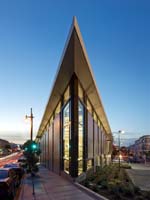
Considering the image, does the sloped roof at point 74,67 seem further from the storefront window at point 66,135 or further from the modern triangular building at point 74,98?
the storefront window at point 66,135

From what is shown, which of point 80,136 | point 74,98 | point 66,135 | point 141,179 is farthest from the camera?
point 141,179

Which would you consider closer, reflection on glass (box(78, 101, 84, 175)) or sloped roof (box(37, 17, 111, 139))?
sloped roof (box(37, 17, 111, 139))

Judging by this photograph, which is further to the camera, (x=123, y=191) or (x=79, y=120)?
(x=79, y=120)

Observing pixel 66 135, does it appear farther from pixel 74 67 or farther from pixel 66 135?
pixel 74 67

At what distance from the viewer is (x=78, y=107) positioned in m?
26.2

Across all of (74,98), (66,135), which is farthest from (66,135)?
(74,98)

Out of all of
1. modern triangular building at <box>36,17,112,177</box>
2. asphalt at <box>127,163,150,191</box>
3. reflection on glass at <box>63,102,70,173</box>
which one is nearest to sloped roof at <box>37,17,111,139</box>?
modern triangular building at <box>36,17,112,177</box>

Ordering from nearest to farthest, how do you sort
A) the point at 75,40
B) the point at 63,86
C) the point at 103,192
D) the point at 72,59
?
the point at 103,192 → the point at 75,40 → the point at 72,59 → the point at 63,86

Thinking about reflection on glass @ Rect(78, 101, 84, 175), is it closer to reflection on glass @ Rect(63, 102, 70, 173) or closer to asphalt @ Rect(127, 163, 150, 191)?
reflection on glass @ Rect(63, 102, 70, 173)

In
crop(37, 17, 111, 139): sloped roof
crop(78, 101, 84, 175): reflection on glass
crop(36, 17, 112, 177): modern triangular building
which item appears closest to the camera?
crop(37, 17, 111, 139): sloped roof

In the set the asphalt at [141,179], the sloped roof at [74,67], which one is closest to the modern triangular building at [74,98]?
the sloped roof at [74,67]

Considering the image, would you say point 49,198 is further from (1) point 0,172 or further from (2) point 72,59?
(2) point 72,59

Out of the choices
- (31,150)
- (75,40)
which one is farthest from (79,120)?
(75,40)

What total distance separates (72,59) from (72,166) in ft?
26.2
